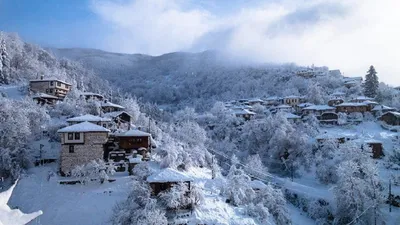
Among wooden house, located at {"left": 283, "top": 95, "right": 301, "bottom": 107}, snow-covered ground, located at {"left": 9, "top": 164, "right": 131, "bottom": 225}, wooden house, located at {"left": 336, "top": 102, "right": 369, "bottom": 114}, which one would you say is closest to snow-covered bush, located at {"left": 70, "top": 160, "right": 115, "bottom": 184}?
snow-covered ground, located at {"left": 9, "top": 164, "right": 131, "bottom": 225}

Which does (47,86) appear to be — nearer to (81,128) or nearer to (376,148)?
(81,128)

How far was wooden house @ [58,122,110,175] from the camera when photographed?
115 feet

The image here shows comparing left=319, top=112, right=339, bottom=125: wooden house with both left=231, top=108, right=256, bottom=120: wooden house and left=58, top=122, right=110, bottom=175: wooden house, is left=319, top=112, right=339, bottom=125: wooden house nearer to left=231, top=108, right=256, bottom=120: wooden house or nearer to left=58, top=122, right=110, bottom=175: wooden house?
left=231, top=108, right=256, bottom=120: wooden house

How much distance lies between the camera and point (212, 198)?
108ft

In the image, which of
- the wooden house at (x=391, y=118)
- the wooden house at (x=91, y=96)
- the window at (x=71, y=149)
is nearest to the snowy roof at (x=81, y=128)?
the window at (x=71, y=149)

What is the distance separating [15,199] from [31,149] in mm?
9403

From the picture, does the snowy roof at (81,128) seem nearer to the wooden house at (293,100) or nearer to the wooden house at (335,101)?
the wooden house at (335,101)

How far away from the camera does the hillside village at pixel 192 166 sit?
2895cm

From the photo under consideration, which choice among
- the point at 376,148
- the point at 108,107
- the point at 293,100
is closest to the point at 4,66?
the point at 108,107

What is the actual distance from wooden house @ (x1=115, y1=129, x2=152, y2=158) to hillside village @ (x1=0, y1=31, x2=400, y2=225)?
0.39 ft

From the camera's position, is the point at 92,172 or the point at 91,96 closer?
the point at 92,172

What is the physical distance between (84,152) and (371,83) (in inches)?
2787

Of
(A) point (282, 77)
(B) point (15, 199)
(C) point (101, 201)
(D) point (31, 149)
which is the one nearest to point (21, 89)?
(D) point (31, 149)

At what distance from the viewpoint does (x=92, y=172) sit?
33.0 m
